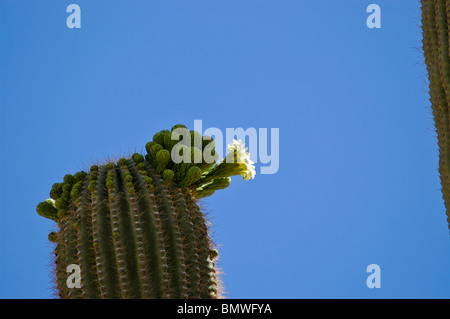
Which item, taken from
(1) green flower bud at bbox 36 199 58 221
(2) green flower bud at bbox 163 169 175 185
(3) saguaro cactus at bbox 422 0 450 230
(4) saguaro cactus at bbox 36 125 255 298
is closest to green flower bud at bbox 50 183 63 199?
(4) saguaro cactus at bbox 36 125 255 298

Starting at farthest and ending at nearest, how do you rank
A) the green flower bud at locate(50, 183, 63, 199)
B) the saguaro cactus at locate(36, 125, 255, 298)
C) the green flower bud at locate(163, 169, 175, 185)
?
the green flower bud at locate(50, 183, 63, 199), the green flower bud at locate(163, 169, 175, 185), the saguaro cactus at locate(36, 125, 255, 298)

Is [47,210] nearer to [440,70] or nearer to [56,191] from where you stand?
[56,191]

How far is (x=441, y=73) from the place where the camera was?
536 cm

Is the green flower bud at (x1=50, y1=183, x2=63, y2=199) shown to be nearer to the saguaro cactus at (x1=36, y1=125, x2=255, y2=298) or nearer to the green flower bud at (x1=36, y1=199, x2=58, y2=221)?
the saguaro cactus at (x1=36, y1=125, x2=255, y2=298)

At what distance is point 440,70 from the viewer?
17.6ft

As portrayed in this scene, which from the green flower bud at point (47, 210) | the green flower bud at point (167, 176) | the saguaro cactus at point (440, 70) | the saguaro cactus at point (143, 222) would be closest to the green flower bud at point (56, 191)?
the saguaro cactus at point (143, 222)

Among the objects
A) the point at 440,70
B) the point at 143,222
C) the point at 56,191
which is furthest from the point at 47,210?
the point at 440,70

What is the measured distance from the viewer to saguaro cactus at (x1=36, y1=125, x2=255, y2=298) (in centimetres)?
448

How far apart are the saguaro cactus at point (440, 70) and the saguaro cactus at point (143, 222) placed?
1838mm

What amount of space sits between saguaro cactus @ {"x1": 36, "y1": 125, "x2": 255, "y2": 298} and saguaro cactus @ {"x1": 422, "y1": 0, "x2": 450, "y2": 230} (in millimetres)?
1838

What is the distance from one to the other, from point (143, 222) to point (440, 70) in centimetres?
302
